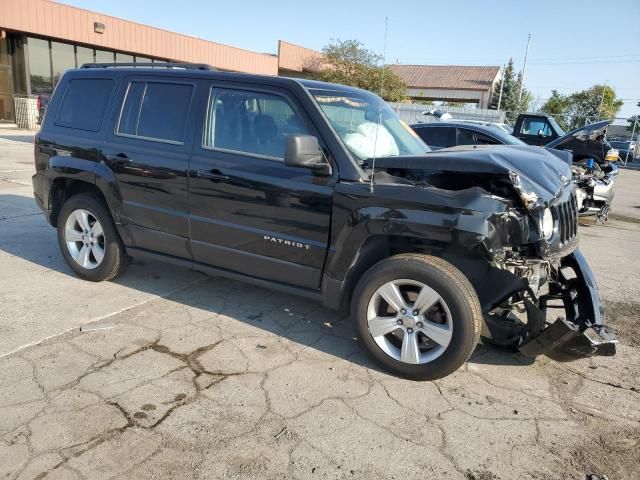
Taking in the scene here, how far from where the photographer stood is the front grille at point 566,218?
338 cm

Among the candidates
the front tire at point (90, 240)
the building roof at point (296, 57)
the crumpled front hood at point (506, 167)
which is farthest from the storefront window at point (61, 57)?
the crumpled front hood at point (506, 167)

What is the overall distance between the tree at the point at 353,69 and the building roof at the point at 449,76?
746cm

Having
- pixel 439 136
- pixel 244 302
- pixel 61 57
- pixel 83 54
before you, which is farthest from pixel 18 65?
pixel 244 302

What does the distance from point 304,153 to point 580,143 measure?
8.14 metres

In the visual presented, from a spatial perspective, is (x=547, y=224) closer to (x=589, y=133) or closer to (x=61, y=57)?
(x=589, y=133)

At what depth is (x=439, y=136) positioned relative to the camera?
9227 mm

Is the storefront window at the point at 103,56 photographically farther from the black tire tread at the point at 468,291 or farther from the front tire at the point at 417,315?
the black tire tread at the point at 468,291

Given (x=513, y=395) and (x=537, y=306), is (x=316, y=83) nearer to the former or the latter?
(x=537, y=306)

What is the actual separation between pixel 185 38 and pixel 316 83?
24584 mm

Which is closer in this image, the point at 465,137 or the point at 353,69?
the point at 465,137

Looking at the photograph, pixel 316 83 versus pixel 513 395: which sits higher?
pixel 316 83

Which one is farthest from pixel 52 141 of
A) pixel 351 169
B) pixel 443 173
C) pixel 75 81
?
pixel 443 173

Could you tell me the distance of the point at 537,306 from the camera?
3.28 m

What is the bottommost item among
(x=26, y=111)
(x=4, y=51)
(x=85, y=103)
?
(x=85, y=103)
